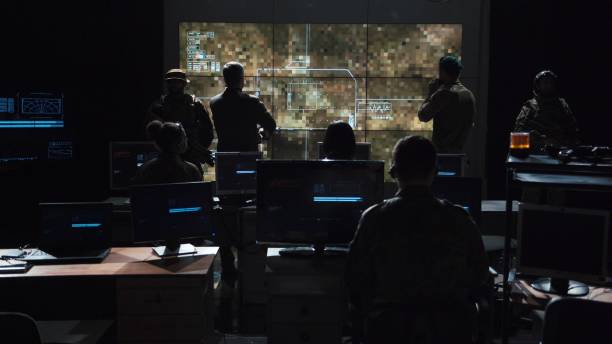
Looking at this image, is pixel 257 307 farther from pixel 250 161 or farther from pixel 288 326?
pixel 288 326

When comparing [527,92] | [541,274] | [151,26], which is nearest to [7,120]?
[151,26]

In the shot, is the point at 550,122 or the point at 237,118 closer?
the point at 237,118

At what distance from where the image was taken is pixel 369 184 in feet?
12.6

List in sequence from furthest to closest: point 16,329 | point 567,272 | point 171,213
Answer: point 171,213 < point 567,272 < point 16,329

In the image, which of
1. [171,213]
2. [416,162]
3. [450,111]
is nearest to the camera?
[416,162]

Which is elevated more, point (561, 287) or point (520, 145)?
point (520, 145)

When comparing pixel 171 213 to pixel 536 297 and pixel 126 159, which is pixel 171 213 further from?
pixel 536 297

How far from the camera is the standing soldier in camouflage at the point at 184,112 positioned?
589 cm

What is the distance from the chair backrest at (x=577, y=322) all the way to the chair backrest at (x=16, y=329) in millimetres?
1754

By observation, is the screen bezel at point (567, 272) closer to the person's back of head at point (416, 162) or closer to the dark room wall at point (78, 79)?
the person's back of head at point (416, 162)

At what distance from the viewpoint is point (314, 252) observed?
391cm

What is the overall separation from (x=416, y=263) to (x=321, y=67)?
5.36 metres

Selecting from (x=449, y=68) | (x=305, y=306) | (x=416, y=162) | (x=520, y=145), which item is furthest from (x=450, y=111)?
(x=416, y=162)

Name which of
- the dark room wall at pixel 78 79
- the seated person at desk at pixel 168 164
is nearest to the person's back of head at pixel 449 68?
the seated person at desk at pixel 168 164
